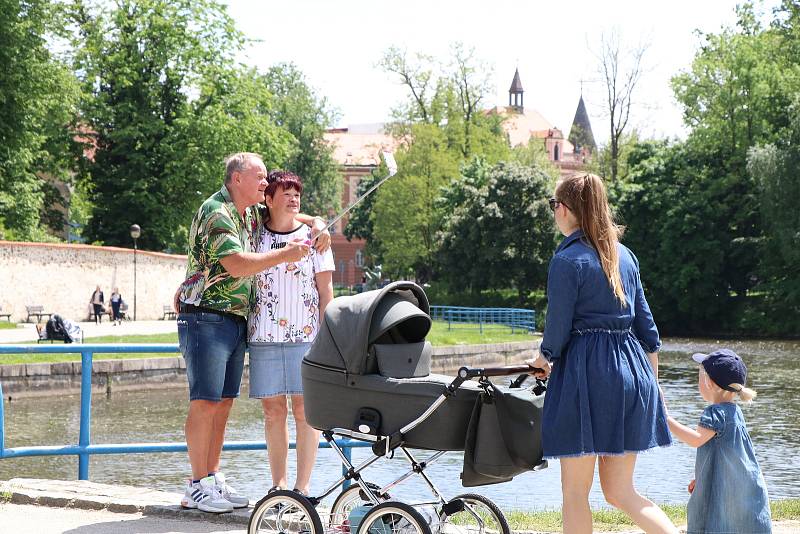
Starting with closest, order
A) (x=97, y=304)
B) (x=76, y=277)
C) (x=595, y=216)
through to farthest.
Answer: (x=595, y=216) < (x=97, y=304) < (x=76, y=277)

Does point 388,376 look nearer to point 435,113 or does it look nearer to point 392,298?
point 392,298

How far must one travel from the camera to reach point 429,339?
3475 cm

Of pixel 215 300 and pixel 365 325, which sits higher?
pixel 215 300

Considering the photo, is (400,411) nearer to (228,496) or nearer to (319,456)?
(228,496)

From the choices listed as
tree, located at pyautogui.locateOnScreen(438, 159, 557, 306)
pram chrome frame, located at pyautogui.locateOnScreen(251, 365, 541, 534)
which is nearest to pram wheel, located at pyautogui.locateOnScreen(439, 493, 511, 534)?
pram chrome frame, located at pyautogui.locateOnScreen(251, 365, 541, 534)

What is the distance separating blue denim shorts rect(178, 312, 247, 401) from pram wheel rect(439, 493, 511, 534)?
1552 mm

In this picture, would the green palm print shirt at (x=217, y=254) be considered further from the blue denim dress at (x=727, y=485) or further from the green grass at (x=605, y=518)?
the blue denim dress at (x=727, y=485)

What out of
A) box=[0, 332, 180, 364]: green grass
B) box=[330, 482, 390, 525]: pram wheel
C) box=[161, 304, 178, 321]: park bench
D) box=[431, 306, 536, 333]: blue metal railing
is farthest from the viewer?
box=[431, 306, 536, 333]: blue metal railing

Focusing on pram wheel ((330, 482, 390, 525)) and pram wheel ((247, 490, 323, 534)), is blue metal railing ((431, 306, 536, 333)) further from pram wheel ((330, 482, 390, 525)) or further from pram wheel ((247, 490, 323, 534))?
pram wheel ((247, 490, 323, 534))

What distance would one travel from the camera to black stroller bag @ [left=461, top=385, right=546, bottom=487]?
4711 millimetres

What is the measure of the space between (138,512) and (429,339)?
93.6 ft

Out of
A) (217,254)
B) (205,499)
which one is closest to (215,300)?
(217,254)

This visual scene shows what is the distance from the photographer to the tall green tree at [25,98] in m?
37.4

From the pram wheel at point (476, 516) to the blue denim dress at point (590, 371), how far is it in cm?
64
